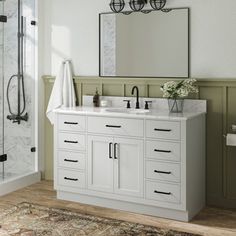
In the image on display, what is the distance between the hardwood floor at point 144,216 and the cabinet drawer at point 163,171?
1.24 ft

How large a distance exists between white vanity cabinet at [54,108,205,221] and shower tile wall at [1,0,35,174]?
2.17 feet

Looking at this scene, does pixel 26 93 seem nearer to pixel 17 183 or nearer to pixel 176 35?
pixel 17 183

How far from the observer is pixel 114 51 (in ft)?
16.1

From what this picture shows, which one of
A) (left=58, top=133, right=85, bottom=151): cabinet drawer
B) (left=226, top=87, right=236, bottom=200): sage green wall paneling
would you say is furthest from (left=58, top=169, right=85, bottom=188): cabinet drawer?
(left=226, top=87, right=236, bottom=200): sage green wall paneling

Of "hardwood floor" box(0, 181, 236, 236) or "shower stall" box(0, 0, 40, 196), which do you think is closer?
"hardwood floor" box(0, 181, 236, 236)

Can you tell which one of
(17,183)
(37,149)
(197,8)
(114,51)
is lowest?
(17,183)

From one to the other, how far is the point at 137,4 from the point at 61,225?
2290 millimetres

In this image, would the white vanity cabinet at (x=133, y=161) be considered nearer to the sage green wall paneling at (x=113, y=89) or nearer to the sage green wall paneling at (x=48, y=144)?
the sage green wall paneling at (x=113, y=89)

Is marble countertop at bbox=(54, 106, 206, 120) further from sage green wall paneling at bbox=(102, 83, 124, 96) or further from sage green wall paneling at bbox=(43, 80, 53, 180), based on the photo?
sage green wall paneling at bbox=(43, 80, 53, 180)

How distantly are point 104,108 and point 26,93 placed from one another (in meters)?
1.02

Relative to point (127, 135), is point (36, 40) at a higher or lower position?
higher

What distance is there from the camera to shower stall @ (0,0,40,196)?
4934mm

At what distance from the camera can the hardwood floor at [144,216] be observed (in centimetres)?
395

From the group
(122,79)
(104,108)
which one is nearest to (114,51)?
(122,79)
